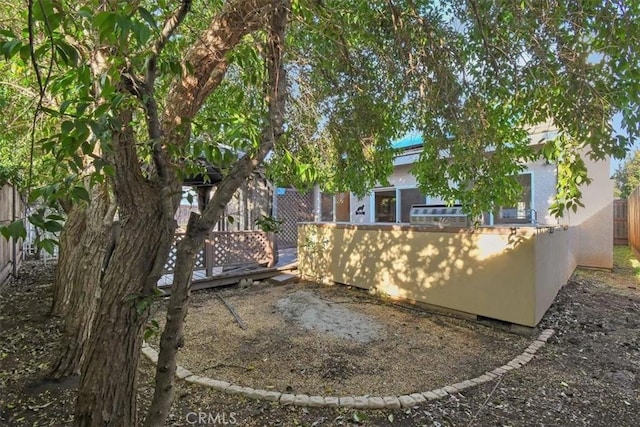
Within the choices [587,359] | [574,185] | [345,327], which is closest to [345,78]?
[574,185]

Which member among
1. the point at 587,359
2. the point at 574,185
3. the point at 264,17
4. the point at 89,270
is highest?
the point at 264,17

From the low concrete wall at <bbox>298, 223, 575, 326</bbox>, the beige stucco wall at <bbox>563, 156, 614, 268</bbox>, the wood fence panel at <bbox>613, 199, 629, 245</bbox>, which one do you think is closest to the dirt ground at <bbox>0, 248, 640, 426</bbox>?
the low concrete wall at <bbox>298, 223, 575, 326</bbox>

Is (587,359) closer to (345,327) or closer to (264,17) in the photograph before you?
(345,327)

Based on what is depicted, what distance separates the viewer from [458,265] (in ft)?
17.4

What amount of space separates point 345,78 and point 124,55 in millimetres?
2061

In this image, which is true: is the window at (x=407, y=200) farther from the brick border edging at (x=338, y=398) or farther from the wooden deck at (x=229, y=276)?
the brick border edging at (x=338, y=398)

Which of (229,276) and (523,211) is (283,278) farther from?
(523,211)

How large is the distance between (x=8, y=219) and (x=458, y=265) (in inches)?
306

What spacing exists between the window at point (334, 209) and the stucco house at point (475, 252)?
1885 millimetres

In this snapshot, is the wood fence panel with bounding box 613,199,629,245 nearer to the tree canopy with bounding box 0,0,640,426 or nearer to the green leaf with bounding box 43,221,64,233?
the tree canopy with bounding box 0,0,640,426

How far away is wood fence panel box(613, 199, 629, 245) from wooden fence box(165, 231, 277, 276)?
13127mm

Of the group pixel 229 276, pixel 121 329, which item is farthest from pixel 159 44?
pixel 229 276

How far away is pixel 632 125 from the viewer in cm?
204

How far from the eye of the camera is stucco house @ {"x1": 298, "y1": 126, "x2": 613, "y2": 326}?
4719 millimetres
